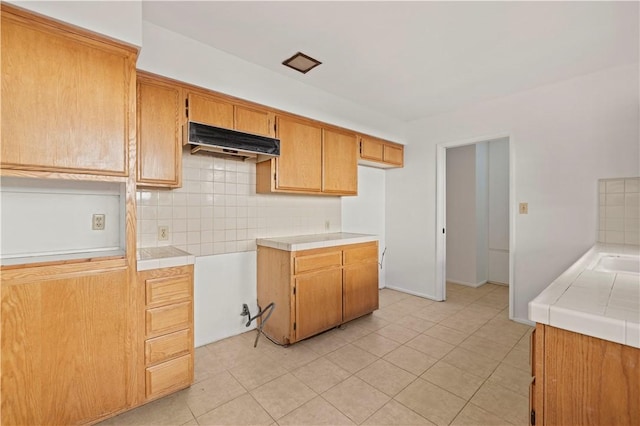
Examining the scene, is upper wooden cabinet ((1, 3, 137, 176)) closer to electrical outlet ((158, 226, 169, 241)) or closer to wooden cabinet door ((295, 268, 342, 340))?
electrical outlet ((158, 226, 169, 241))

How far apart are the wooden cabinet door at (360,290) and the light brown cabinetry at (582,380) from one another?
6.61 feet

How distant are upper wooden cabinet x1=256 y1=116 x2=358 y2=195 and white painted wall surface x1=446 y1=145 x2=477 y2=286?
84.4 inches

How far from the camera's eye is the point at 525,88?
293 centimetres

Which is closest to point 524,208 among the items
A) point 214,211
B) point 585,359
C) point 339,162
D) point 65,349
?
point 339,162

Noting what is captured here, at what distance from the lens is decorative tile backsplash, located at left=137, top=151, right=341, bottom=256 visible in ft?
7.50

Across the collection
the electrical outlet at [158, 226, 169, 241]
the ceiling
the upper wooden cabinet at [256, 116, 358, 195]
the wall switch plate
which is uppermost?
the ceiling

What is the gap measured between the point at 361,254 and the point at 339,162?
1.05 metres

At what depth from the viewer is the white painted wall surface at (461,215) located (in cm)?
440

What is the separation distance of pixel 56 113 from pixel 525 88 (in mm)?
3819

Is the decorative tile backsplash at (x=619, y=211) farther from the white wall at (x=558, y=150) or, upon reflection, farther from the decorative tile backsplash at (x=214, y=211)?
the decorative tile backsplash at (x=214, y=211)

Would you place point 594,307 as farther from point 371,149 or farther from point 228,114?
point 371,149

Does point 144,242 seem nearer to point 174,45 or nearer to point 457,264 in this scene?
point 174,45

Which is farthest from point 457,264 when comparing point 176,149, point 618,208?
point 176,149

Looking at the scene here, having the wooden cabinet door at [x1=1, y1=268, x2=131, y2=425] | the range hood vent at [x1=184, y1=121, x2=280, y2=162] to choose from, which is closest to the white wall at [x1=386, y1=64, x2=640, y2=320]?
the range hood vent at [x1=184, y1=121, x2=280, y2=162]
